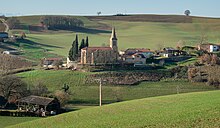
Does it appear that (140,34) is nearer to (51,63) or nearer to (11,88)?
(51,63)

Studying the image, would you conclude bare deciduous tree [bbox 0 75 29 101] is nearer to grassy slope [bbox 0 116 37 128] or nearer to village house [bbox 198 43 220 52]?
grassy slope [bbox 0 116 37 128]

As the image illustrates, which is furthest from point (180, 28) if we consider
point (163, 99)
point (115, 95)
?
point (163, 99)

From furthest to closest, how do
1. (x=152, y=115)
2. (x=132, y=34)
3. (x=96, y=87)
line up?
(x=132, y=34) → (x=96, y=87) → (x=152, y=115)

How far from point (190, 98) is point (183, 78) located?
25.4 metres

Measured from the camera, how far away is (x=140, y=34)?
126625 mm

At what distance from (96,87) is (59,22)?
85.4 metres

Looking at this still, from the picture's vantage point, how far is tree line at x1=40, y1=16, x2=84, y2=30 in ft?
448

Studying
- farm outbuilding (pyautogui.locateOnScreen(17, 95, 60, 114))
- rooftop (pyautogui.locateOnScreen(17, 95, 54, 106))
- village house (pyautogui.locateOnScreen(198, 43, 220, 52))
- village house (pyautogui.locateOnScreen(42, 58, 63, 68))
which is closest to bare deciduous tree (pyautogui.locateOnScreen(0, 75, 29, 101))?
rooftop (pyautogui.locateOnScreen(17, 95, 54, 106))

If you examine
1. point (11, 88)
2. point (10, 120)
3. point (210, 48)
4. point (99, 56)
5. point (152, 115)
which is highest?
point (210, 48)

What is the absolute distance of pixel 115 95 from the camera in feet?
169

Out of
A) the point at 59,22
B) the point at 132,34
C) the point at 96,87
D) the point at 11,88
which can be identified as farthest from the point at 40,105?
the point at 59,22

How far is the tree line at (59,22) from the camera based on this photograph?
136 meters

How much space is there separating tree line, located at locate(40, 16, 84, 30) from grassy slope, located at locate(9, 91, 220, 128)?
104724 mm

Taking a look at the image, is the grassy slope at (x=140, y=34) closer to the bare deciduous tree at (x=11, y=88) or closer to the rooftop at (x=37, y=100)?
the bare deciduous tree at (x=11, y=88)
